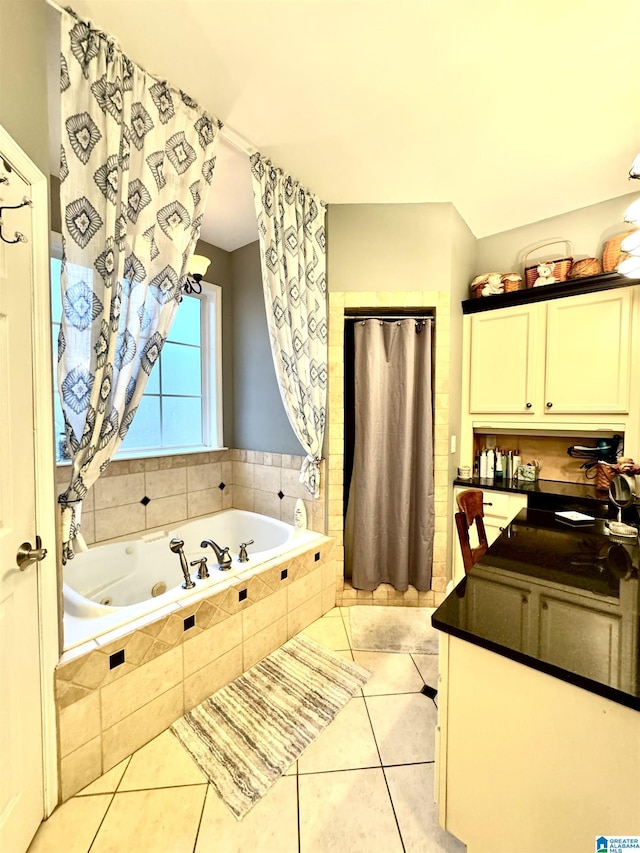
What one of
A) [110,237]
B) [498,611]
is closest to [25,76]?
[110,237]

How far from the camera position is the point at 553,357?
2340mm

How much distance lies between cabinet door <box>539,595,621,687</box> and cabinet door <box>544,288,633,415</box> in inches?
68.9

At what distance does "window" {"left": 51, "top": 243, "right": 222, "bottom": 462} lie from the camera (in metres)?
2.73

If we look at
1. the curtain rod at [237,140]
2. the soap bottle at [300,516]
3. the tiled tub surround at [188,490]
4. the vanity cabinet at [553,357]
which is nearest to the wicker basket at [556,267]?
the vanity cabinet at [553,357]

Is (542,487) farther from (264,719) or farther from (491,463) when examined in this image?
(264,719)

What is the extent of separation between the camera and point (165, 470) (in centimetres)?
266

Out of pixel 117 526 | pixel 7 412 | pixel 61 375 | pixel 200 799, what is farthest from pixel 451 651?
pixel 117 526

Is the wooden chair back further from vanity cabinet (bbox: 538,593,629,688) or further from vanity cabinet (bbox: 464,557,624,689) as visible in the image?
vanity cabinet (bbox: 538,593,629,688)

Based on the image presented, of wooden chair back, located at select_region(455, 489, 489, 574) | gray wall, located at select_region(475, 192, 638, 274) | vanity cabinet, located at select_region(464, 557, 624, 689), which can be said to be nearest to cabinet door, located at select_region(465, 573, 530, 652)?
vanity cabinet, located at select_region(464, 557, 624, 689)

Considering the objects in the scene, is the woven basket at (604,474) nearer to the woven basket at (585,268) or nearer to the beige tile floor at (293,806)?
the woven basket at (585,268)

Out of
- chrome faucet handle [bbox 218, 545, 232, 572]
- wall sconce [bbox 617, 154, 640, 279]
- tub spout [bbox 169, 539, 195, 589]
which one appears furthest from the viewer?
chrome faucet handle [bbox 218, 545, 232, 572]

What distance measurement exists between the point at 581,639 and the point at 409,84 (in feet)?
6.92

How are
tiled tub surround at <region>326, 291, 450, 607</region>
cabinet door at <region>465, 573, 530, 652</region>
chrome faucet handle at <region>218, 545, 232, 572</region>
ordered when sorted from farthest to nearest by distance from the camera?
tiled tub surround at <region>326, 291, 450, 607</region>, chrome faucet handle at <region>218, 545, 232, 572</region>, cabinet door at <region>465, 573, 530, 652</region>

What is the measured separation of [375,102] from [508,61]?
21.1 inches
